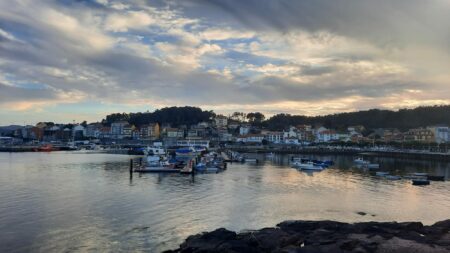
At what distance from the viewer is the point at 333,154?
101m

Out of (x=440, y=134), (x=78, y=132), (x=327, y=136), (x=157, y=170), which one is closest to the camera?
(x=157, y=170)

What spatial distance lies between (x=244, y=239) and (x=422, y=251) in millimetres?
6411

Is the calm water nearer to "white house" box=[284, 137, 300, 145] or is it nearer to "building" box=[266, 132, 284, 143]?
"white house" box=[284, 137, 300, 145]

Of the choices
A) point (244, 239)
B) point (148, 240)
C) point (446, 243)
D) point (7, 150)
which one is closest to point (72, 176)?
point (148, 240)

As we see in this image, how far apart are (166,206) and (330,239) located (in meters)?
12.2

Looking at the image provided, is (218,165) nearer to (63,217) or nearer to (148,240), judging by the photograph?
(63,217)

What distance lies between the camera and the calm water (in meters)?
18.6

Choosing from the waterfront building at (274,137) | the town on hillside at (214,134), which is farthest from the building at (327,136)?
the waterfront building at (274,137)

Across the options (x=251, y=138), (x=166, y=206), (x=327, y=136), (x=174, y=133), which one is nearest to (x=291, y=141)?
(x=251, y=138)

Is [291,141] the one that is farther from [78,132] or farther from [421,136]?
[78,132]

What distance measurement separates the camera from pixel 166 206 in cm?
2594

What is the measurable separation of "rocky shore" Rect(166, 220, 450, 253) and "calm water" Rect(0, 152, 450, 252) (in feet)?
7.16

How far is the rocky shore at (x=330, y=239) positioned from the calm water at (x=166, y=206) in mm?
2182

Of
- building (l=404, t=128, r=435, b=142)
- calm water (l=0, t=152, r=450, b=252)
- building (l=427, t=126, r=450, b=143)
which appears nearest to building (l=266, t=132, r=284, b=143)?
building (l=404, t=128, r=435, b=142)
